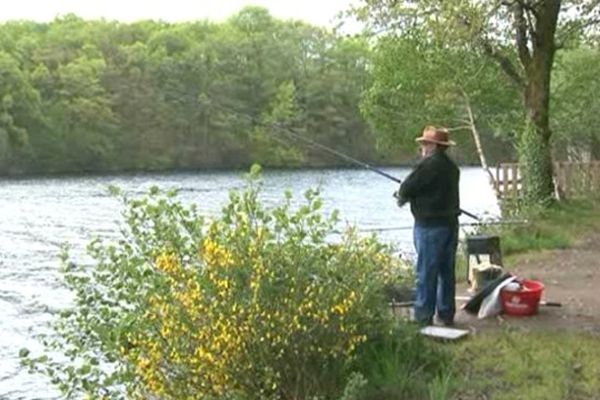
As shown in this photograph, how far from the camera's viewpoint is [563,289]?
1005 centimetres

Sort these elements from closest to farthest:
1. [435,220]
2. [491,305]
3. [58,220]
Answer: [435,220] < [491,305] < [58,220]

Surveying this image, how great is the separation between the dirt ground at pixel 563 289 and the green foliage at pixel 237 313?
1725 millimetres

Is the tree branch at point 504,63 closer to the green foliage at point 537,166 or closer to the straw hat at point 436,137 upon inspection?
the green foliage at point 537,166

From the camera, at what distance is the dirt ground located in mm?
7906

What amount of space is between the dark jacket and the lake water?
75 cm

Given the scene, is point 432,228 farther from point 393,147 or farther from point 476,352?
point 393,147

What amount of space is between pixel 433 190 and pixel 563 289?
3118 mm

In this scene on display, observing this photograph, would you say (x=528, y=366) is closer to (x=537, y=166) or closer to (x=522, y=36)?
(x=537, y=166)

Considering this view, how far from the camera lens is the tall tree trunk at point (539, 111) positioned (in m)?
17.7

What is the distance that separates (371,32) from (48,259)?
31.0ft

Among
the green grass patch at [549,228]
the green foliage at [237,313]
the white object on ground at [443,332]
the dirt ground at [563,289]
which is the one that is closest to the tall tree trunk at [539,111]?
the green grass patch at [549,228]

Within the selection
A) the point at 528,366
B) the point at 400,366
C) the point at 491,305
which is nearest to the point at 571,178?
the point at 491,305

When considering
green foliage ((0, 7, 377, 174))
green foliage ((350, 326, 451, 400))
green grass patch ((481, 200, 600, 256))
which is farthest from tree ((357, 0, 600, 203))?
green foliage ((0, 7, 377, 174))

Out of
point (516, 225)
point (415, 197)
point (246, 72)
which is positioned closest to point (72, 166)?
point (246, 72)
